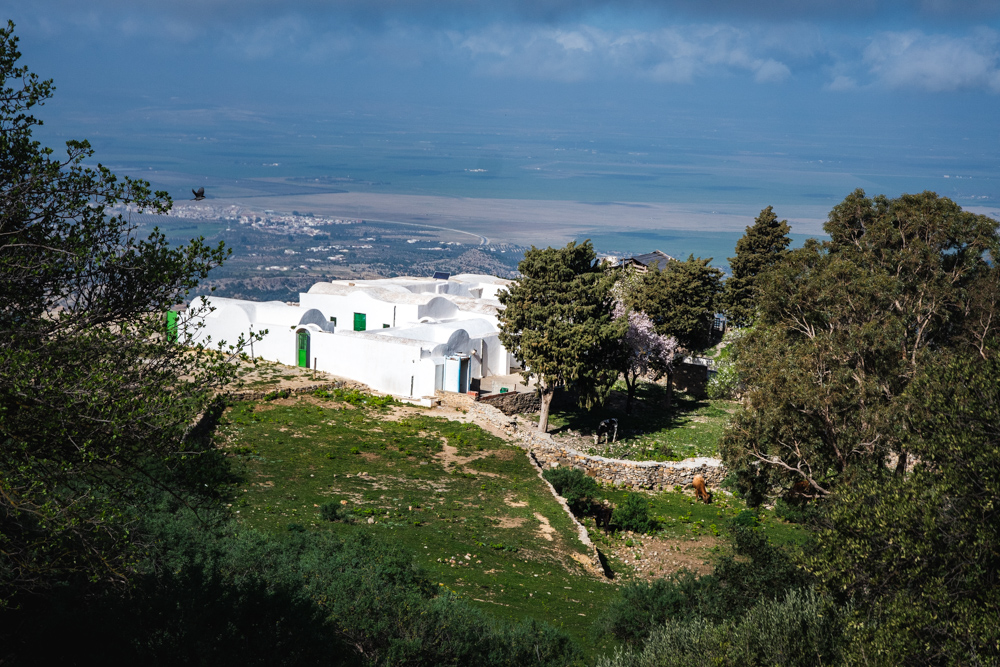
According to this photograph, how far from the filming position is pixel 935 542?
30.8 feet

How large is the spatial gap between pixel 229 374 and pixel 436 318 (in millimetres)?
29677

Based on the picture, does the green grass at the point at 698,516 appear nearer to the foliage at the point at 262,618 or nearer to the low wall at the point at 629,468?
the low wall at the point at 629,468

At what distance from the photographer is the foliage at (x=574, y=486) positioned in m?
22.5

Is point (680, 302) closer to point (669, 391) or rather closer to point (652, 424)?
point (669, 391)

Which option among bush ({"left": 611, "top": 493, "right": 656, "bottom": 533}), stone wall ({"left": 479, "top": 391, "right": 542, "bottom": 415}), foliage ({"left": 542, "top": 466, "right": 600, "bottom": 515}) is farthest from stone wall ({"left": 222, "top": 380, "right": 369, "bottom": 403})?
bush ({"left": 611, "top": 493, "right": 656, "bottom": 533})

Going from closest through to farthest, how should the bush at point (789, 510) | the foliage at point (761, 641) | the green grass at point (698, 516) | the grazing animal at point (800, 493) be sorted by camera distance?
the foliage at point (761, 641)
the grazing animal at point (800, 493)
the bush at point (789, 510)
the green grass at point (698, 516)

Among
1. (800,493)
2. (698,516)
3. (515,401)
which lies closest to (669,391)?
(515,401)

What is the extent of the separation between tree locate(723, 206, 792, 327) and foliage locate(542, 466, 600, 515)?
23.3 m

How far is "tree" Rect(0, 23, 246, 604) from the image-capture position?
25.4 ft

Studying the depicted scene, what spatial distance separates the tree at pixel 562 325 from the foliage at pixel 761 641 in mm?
18578

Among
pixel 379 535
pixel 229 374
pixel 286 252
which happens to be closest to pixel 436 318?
pixel 379 535

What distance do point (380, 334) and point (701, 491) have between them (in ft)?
49.7

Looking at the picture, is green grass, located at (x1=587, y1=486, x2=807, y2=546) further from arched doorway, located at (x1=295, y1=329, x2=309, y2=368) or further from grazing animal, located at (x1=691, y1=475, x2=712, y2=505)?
arched doorway, located at (x1=295, y1=329, x2=309, y2=368)

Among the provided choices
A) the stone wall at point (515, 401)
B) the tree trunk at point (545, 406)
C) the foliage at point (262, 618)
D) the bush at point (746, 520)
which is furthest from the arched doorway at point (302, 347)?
the foliage at point (262, 618)
